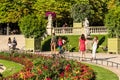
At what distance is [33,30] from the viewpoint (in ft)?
132

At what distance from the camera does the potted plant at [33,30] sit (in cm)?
3978

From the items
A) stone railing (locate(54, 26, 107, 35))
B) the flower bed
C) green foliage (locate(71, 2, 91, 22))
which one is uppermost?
green foliage (locate(71, 2, 91, 22))

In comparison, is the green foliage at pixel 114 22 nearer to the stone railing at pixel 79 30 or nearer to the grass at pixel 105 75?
the stone railing at pixel 79 30

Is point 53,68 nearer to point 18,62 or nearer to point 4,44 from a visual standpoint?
point 18,62

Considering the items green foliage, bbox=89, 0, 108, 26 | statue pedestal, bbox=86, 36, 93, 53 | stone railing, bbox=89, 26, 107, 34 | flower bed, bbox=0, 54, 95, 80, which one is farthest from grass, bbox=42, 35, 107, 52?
green foliage, bbox=89, 0, 108, 26

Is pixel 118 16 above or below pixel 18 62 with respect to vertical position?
above

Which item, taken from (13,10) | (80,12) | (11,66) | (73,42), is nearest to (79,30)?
(73,42)

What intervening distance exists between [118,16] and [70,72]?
20.6 meters

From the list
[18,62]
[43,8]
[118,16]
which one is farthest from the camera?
[43,8]

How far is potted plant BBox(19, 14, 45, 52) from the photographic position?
39781mm

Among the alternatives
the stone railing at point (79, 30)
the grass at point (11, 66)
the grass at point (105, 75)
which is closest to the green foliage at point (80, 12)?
the stone railing at point (79, 30)

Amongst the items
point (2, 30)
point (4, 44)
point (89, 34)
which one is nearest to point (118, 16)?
point (89, 34)

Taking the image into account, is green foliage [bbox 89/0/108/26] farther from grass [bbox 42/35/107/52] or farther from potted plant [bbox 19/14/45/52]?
potted plant [bbox 19/14/45/52]

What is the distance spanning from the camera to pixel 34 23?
39719 mm
